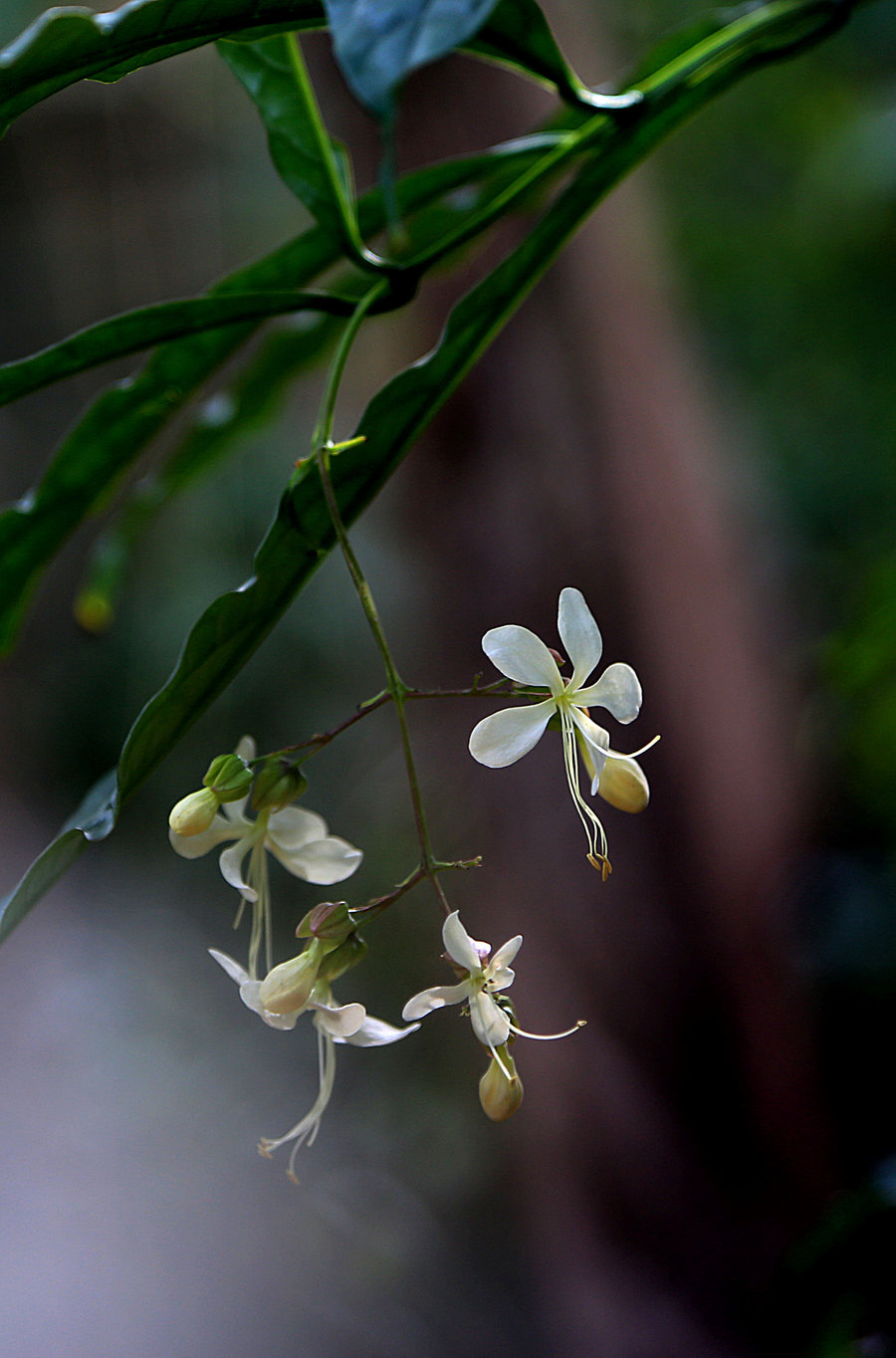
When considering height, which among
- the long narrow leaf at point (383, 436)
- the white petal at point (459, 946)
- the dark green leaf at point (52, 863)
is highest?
the long narrow leaf at point (383, 436)

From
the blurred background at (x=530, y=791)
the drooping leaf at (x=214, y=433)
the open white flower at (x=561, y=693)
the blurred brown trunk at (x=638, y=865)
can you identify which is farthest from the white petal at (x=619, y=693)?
the blurred brown trunk at (x=638, y=865)

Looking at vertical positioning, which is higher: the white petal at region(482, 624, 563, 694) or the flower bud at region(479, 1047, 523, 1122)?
the white petal at region(482, 624, 563, 694)

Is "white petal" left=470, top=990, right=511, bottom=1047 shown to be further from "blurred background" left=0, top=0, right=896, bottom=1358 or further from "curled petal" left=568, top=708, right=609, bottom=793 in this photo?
"blurred background" left=0, top=0, right=896, bottom=1358

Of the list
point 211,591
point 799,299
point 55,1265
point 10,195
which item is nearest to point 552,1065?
point 55,1265

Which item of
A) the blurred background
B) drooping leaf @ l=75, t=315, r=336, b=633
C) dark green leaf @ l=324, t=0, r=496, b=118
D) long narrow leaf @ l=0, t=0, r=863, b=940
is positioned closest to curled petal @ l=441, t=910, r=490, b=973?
long narrow leaf @ l=0, t=0, r=863, b=940

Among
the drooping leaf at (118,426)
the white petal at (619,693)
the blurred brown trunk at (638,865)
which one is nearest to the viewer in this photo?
the white petal at (619,693)

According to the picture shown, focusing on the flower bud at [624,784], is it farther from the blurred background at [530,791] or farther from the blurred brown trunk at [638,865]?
the blurred brown trunk at [638,865]

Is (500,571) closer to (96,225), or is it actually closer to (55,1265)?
(55,1265)
